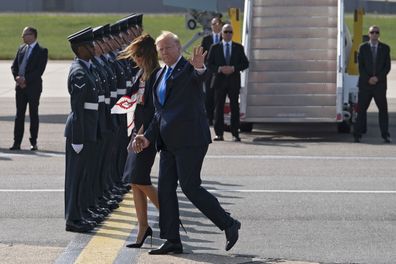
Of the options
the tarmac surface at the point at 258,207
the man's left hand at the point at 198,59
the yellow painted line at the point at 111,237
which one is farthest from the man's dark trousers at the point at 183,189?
the man's left hand at the point at 198,59

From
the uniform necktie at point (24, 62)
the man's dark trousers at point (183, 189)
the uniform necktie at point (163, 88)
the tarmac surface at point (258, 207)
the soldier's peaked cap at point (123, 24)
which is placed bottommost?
the tarmac surface at point (258, 207)

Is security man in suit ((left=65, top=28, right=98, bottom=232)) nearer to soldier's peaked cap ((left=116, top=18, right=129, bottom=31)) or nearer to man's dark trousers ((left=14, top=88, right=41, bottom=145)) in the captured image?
soldier's peaked cap ((left=116, top=18, right=129, bottom=31))

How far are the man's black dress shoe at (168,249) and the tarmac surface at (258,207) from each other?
0.11 meters

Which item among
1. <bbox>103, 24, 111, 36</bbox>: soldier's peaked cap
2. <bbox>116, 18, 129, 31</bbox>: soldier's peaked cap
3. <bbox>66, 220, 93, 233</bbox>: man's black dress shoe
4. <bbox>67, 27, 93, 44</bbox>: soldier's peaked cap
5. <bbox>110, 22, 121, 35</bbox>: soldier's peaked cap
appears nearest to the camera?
<bbox>66, 220, 93, 233</bbox>: man's black dress shoe

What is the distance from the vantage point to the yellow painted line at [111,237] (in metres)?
9.50

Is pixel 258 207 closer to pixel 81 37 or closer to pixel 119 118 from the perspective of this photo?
pixel 119 118

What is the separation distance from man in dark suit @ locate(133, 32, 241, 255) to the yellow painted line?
44cm

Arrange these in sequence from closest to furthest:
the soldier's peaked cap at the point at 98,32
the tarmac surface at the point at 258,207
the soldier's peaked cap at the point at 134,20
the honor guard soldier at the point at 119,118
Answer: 1. the tarmac surface at the point at 258,207
2. the soldier's peaked cap at the point at 98,32
3. the honor guard soldier at the point at 119,118
4. the soldier's peaked cap at the point at 134,20

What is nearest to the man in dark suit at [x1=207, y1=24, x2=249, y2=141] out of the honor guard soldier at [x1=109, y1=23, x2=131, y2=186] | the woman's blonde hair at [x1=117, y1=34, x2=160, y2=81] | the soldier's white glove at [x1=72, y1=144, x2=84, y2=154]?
the honor guard soldier at [x1=109, y1=23, x2=131, y2=186]

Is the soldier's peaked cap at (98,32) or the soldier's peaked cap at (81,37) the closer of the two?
the soldier's peaked cap at (81,37)

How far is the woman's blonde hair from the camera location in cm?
1000

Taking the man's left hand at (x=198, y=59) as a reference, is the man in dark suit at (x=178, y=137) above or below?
below

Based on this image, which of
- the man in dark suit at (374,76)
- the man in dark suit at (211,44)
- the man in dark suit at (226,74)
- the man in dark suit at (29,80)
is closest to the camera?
the man in dark suit at (29,80)

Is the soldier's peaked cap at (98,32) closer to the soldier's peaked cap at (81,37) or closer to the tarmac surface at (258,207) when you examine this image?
the soldier's peaked cap at (81,37)
